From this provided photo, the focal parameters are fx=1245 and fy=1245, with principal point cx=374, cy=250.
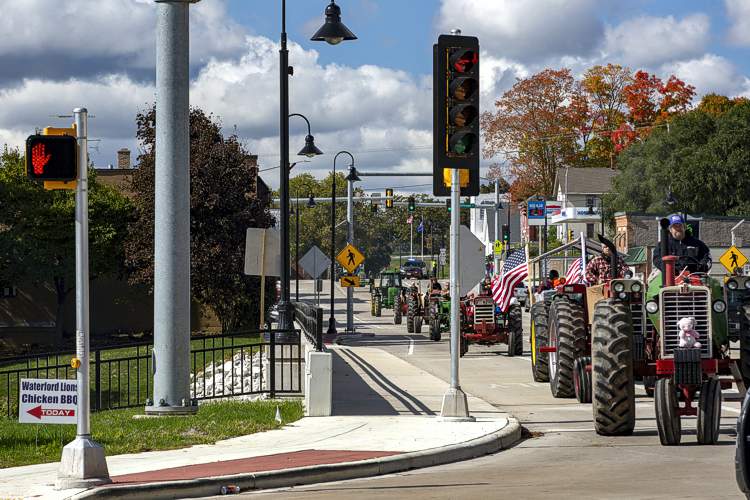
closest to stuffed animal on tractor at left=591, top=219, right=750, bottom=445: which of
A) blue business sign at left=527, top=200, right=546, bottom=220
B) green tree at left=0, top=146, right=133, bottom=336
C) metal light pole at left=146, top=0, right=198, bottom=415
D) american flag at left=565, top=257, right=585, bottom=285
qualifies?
metal light pole at left=146, top=0, right=198, bottom=415

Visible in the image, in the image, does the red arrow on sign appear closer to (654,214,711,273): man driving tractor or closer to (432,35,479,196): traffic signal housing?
(432,35,479,196): traffic signal housing

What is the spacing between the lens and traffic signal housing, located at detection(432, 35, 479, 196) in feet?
52.4

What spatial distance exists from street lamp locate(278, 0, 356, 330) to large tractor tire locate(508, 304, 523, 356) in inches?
250

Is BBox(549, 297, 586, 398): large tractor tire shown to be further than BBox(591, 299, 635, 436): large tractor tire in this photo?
Yes

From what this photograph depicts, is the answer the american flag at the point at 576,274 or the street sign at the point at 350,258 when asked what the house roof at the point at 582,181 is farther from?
the american flag at the point at 576,274

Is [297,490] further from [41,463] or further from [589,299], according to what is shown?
[589,299]

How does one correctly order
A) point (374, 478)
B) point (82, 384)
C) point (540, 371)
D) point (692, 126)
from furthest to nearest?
point (692, 126) < point (540, 371) < point (374, 478) < point (82, 384)

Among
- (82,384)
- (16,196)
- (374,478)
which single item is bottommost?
(374,478)

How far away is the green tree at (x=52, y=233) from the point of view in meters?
54.4

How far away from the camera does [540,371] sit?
23797mm

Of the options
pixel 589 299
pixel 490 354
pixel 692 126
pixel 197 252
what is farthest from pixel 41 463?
pixel 692 126

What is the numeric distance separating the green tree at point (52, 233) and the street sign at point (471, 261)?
38.3 meters

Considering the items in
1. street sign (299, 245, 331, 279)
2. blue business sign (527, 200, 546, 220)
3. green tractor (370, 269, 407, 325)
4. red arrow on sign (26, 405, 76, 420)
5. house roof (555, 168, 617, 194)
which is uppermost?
house roof (555, 168, 617, 194)

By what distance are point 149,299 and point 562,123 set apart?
43183 millimetres
